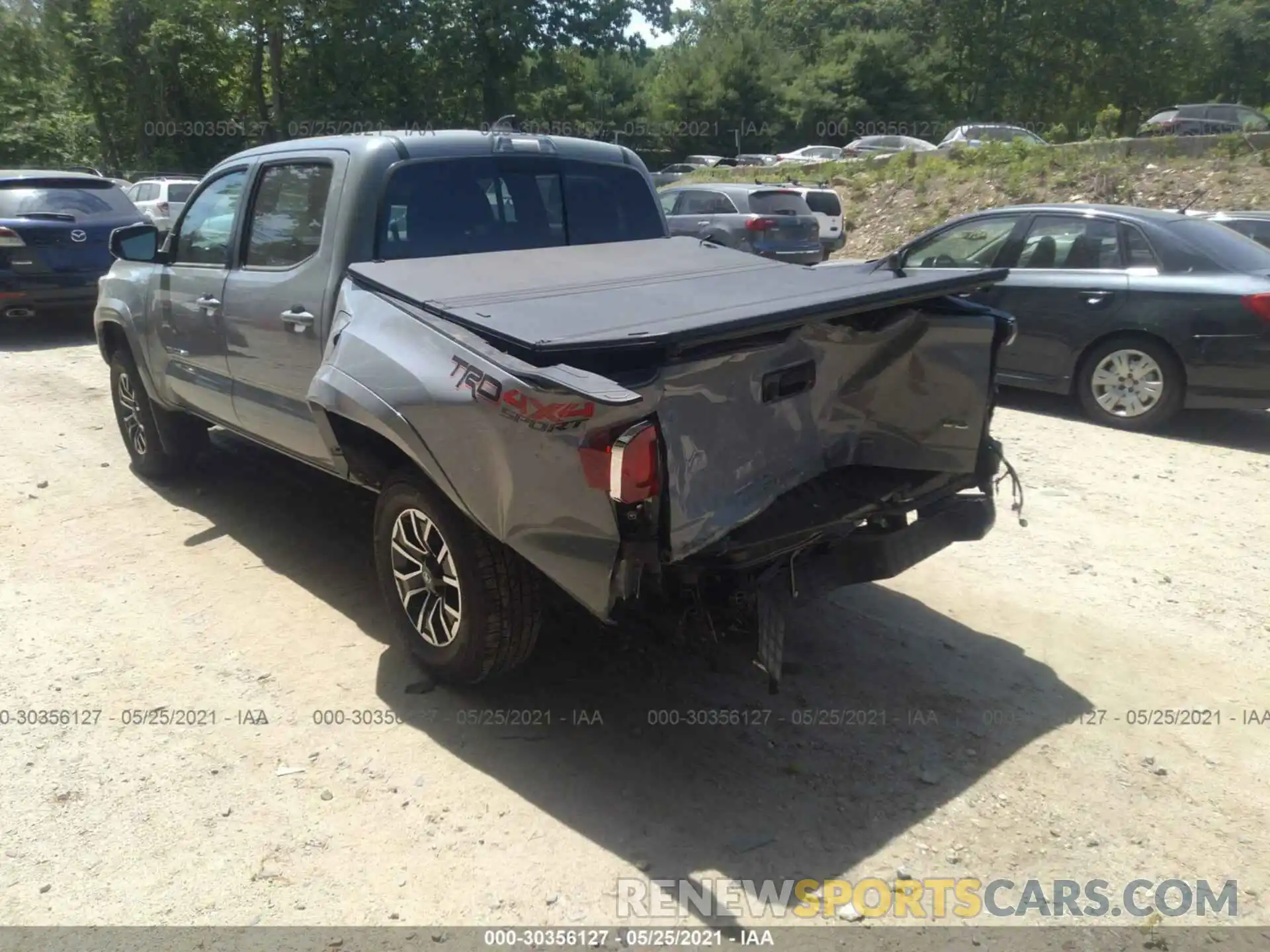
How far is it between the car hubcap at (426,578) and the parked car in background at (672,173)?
2184 cm

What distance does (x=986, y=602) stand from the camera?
4762mm

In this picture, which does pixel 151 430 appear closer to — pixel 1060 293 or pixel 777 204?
pixel 1060 293

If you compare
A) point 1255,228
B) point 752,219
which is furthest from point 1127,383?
point 752,219

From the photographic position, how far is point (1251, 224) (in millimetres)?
10297

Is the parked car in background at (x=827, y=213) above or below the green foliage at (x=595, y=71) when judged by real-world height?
below

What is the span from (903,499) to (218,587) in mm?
3194

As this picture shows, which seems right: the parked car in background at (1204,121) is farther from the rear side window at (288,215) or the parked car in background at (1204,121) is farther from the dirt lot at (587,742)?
the rear side window at (288,215)

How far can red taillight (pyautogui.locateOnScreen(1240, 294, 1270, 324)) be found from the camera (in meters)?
6.91

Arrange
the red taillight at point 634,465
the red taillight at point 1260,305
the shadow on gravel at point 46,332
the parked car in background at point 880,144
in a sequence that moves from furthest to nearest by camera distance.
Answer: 1. the parked car in background at point 880,144
2. the shadow on gravel at point 46,332
3. the red taillight at point 1260,305
4. the red taillight at point 634,465

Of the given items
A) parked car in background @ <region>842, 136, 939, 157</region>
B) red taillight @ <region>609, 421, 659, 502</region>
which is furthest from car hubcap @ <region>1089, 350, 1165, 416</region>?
parked car in background @ <region>842, 136, 939, 157</region>

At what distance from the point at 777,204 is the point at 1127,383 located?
10.1m

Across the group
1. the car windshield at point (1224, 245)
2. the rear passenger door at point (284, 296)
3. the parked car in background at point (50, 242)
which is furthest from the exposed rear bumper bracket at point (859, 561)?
the parked car in background at point (50, 242)

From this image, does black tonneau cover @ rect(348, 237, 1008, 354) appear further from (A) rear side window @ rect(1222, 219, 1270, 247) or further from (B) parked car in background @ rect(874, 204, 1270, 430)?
(A) rear side window @ rect(1222, 219, 1270, 247)

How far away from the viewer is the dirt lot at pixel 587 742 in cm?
301
